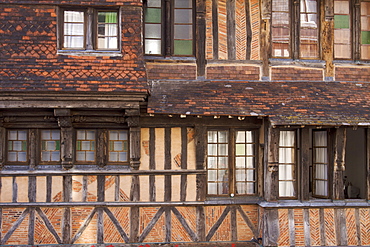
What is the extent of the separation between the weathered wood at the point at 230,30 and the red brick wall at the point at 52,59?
2.00 metres

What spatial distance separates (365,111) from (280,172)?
6.95 feet

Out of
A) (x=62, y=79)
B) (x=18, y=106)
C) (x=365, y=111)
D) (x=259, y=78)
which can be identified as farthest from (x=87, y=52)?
A: (x=365, y=111)

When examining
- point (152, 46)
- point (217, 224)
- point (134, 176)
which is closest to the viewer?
point (134, 176)

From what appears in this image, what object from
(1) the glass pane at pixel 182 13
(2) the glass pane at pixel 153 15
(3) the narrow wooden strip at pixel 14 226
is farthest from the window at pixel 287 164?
(3) the narrow wooden strip at pixel 14 226

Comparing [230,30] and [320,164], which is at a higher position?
[230,30]

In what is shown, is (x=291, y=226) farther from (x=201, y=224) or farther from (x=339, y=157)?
(x=201, y=224)

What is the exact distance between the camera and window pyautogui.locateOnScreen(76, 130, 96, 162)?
30.8ft

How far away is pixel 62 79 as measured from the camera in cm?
853

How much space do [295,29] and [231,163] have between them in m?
3.30

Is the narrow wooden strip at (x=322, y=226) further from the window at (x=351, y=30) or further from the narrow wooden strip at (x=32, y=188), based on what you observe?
the narrow wooden strip at (x=32, y=188)

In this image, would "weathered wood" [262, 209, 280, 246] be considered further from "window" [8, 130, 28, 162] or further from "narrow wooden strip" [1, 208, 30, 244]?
"window" [8, 130, 28, 162]

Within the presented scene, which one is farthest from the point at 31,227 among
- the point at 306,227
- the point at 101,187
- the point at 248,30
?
the point at 248,30

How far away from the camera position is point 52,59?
8727 millimetres

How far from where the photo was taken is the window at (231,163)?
9586 mm
